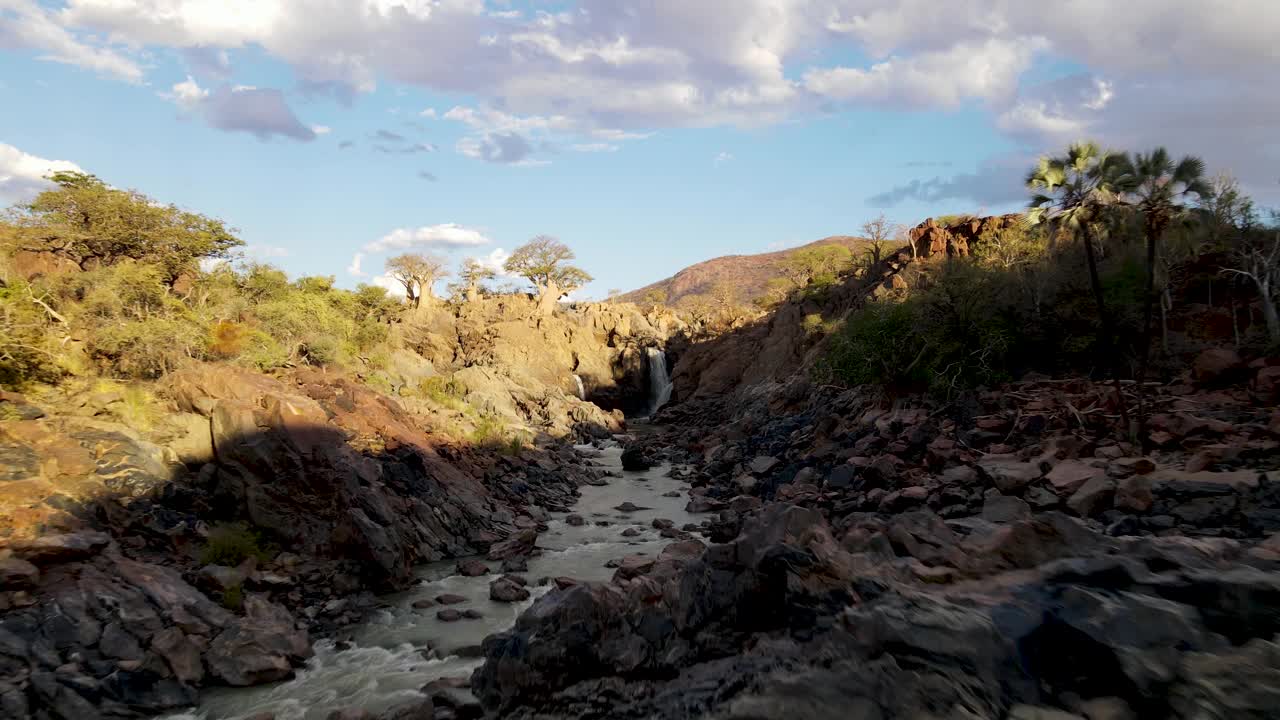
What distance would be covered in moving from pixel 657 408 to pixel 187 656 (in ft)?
124

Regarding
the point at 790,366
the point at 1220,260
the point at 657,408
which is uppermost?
the point at 1220,260

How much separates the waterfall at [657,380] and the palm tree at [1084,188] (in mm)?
32837

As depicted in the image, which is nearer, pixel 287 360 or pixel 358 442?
pixel 358 442

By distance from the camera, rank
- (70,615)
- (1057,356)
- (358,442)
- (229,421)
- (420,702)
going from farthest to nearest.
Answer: (1057,356) < (358,442) < (229,421) < (70,615) < (420,702)

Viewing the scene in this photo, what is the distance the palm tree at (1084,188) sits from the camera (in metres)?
12.6

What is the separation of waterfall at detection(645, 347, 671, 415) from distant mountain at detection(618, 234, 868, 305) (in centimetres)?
7894

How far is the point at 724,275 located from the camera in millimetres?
142625

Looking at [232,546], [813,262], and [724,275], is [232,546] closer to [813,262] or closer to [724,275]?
[813,262]

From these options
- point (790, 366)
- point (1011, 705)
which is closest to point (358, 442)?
point (1011, 705)

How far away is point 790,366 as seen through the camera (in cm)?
3297

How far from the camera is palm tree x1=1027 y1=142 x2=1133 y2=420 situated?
12578 mm

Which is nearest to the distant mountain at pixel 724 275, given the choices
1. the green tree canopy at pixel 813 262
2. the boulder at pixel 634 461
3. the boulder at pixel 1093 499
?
the green tree canopy at pixel 813 262

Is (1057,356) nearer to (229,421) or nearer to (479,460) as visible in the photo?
(479,460)

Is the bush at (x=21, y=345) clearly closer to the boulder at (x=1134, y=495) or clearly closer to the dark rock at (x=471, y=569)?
the dark rock at (x=471, y=569)
